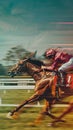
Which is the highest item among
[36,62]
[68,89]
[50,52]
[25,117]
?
[50,52]

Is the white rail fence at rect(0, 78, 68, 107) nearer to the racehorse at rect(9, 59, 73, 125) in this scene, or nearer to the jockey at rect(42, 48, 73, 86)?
the racehorse at rect(9, 59, 73, 125)

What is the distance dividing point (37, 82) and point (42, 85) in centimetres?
7

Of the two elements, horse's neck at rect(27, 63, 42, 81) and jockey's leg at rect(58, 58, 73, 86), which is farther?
horse's neck at rect(27, 63, 42, 81)

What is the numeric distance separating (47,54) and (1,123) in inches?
36.8

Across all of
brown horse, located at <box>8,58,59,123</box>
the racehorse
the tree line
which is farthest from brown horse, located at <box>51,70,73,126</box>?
the tree line

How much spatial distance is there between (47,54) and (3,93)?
666 mm

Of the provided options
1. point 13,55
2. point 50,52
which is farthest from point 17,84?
point 50,52

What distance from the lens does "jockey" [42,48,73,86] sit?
28.7 meters

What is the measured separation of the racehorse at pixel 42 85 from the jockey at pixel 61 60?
0.28ft

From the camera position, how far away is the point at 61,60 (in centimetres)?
2870

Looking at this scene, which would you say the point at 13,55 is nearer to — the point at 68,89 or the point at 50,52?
the point at 50,52

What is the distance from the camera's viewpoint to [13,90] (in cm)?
2872

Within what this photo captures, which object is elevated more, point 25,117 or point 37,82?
point 37,82

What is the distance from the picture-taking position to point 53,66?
2869cm
